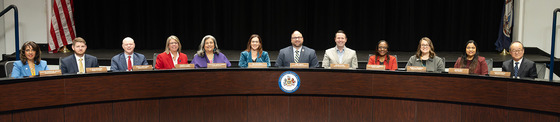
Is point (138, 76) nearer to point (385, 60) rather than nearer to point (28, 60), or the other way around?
point (28, 60)

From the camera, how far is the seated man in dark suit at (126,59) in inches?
154

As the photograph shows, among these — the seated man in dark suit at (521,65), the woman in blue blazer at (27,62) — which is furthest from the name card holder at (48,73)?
the seated man in dark suit at (521,65)

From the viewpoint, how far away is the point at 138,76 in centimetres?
337

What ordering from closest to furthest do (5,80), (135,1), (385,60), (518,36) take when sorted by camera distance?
1. (5,80)
2. (385,60)
3. (518,36)
4. (135,1)

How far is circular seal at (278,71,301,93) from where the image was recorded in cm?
362

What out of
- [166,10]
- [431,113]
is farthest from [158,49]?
[431,113]

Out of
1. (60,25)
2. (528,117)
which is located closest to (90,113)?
(528,117)

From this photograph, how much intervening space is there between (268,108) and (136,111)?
104 cm

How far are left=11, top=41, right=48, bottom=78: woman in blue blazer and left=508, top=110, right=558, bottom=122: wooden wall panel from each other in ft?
12.0

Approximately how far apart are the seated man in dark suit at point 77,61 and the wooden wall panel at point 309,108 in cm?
178

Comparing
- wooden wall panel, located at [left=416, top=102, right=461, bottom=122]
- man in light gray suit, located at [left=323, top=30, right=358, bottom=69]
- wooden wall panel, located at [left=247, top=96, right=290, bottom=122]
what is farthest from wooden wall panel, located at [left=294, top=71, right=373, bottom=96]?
man in light gray suit, located at [left=323, top=30, right=358, bottom=69]

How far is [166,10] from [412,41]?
4.70m

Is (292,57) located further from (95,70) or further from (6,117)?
(6,117)

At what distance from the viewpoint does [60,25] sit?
7.27 m
